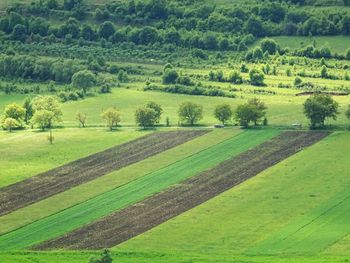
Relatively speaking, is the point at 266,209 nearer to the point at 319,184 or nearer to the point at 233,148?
the point at 319,184

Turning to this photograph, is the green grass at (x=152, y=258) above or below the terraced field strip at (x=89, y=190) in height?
below

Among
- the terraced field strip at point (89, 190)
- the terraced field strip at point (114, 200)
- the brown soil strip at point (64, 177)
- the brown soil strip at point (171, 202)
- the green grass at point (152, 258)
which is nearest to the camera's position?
the green grass at point (152, 258)

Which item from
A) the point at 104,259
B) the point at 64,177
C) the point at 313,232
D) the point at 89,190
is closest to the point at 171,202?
the point at 89,190

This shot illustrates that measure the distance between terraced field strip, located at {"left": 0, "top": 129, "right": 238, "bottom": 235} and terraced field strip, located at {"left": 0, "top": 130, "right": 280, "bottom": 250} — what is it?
3.55 feet

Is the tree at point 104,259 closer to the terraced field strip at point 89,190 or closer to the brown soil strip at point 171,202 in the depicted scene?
the brown soil strip at point 171,202

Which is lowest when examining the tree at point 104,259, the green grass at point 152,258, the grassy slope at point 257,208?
the green grass at point 152,258

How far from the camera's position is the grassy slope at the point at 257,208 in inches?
6048

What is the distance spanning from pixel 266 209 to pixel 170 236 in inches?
596

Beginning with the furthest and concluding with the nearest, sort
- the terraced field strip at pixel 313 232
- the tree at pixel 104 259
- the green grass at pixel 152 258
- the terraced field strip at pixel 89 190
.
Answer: the terraced field strip at pixel 89 190, the terraced field strip at pixel 313 232, the green grass at pixel 152 258, the tree at pixel 104 259

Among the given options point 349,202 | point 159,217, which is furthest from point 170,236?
point 349,202

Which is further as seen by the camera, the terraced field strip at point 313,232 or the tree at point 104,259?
the terraced field strip at point 313,232

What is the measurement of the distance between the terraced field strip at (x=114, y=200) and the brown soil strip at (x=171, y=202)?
1528mm

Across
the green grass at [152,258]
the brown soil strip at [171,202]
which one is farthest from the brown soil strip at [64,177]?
the green grass at [152,258]

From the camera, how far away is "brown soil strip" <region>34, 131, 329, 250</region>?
157 m
